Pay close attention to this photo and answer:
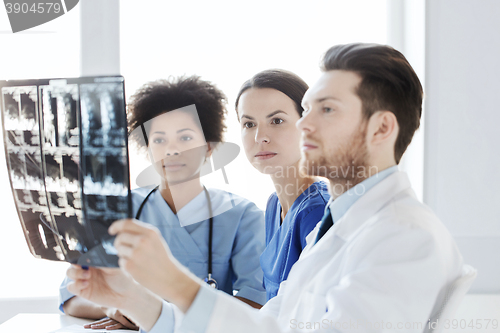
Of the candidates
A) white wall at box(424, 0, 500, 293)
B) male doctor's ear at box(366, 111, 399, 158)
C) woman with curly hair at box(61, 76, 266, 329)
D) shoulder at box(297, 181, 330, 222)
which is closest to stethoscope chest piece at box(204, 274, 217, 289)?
woman with curly hair at box(61, 76, 266, 329)

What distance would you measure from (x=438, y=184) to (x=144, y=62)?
1.19m

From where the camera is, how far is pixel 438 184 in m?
1.36

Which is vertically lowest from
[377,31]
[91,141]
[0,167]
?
[0,167]

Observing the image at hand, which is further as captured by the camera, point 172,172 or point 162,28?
point 162,28

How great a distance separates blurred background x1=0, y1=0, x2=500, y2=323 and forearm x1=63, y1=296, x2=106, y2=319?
0.50 meters

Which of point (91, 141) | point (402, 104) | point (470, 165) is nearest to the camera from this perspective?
point (91, 141)

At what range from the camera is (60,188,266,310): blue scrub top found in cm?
73

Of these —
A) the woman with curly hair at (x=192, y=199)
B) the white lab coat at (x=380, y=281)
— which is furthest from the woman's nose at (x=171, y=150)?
the white lab coat at (x=380, y=281)

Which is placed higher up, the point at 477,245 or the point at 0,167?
the point at 0,167

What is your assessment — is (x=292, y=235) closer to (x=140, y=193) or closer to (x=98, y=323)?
(x=140, y=193)

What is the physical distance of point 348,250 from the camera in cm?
56

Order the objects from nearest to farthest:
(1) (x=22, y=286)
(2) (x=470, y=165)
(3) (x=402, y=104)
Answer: (3) (x=402, y=104) < (2) (x=470, y=165) < (1) (x=22, y=286)

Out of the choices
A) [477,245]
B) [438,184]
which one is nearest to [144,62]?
[438,184]

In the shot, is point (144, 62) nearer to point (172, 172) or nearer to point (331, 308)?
point (172, 172)
